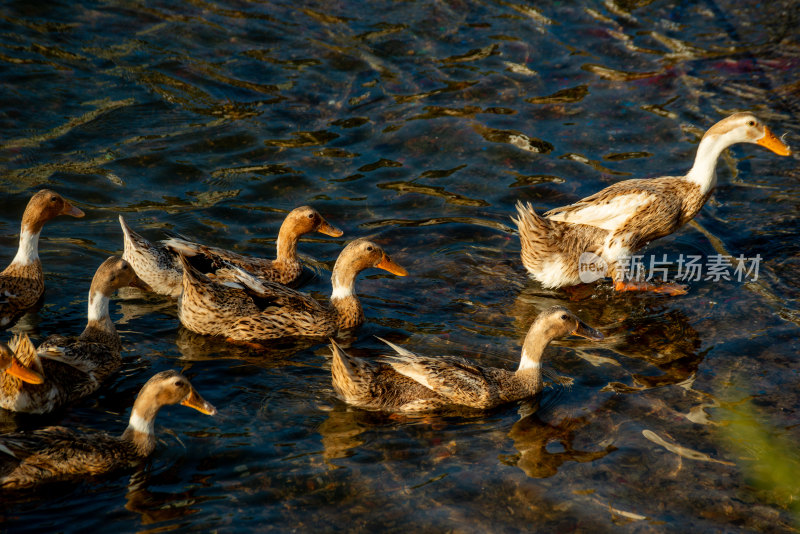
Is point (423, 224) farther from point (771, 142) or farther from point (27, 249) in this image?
point (27, 249)

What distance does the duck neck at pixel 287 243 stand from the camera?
985cm

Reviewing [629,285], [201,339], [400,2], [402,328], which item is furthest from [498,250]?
[400,2]

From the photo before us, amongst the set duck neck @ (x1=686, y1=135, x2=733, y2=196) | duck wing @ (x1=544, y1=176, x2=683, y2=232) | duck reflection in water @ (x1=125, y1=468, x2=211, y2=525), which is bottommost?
duck reflection in water @ (x1=125, y1=468, x2=211, y2=525)

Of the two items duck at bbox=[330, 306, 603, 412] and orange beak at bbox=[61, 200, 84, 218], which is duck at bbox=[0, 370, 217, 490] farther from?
orange beak at bbox=[61, 200, 84, 218]

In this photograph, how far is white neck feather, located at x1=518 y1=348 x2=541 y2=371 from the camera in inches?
301

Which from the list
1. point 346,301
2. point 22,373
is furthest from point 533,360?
point 22,373

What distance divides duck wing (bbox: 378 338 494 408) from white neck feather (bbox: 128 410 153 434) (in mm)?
2001

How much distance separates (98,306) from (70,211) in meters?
2.17

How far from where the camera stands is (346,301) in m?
8.90

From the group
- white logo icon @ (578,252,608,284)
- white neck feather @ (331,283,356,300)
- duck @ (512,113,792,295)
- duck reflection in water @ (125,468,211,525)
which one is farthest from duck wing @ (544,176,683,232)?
duck reflection in water @ (125,468,211,525)

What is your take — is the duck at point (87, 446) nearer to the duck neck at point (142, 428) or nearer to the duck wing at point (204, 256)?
the duck neck at point (142, 428)

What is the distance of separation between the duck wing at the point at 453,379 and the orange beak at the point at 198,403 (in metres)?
1.53

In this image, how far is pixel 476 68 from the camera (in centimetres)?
1469

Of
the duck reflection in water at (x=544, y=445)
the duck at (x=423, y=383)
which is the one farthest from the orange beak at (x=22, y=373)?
the duck reflection in water at (x=544, y=445)
